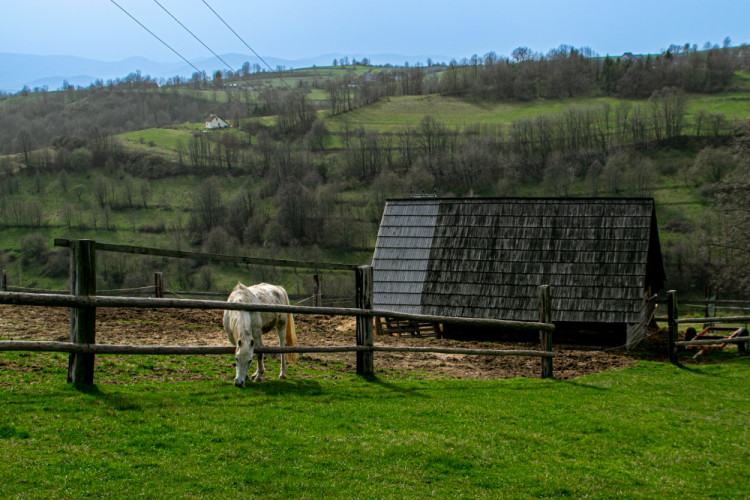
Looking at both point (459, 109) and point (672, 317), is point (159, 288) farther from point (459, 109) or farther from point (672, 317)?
point (459, 109)

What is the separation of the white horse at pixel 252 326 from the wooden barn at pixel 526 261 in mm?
10432

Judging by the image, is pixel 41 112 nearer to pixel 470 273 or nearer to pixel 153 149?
pixel 153 149

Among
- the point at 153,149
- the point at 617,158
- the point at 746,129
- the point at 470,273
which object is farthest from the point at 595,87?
the point at 470,273

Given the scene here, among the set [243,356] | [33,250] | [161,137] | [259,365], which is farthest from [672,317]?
[161,137]

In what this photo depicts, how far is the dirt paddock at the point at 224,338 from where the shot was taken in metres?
12.1

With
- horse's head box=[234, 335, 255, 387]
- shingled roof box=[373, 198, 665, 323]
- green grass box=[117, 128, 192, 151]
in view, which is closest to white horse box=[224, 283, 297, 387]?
horse's head box=[234, 335, 255, 387]

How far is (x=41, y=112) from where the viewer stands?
17038 centimetres

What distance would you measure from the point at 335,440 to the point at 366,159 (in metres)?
109

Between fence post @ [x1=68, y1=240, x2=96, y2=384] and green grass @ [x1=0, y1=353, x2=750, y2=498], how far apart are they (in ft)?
0.88

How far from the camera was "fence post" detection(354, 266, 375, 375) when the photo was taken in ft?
33.1

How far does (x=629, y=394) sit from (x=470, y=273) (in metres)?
10.7

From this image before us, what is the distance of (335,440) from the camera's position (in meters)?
6.68

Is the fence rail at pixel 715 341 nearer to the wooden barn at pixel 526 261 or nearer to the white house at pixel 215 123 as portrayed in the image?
the wooden barn at pixel 526 261

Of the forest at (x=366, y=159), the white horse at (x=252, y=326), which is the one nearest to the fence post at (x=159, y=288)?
the white horse at (x=252, y=326)
